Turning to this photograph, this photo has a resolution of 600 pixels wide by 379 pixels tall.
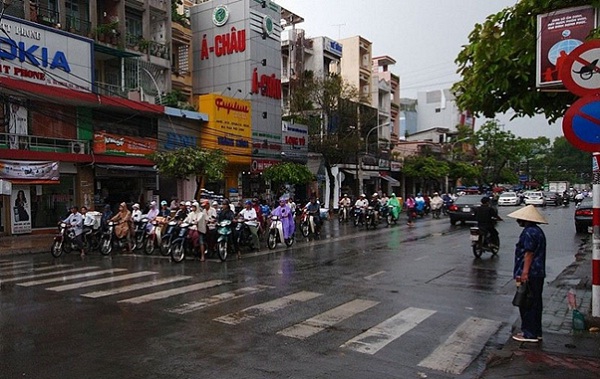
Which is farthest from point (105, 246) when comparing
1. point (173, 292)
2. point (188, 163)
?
point (173, 292)

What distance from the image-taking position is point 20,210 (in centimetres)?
2072

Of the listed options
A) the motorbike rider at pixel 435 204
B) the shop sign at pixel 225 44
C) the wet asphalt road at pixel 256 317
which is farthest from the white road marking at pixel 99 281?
the motorbike rider at pixel 435 204

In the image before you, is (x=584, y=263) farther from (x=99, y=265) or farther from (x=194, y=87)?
(x=194, y=87)

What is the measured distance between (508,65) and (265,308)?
16.7ft

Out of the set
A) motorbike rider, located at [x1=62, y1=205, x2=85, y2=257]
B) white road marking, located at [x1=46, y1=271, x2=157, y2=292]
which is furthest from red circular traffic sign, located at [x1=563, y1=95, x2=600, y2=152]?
motorbike rider, located at [x1=62, y1=205, x2=85, y2=257]

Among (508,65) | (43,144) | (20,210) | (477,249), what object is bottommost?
(477,249)

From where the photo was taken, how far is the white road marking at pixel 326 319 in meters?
6.67

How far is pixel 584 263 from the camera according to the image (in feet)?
42.9

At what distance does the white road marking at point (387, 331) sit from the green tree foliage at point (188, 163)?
14.8 meters

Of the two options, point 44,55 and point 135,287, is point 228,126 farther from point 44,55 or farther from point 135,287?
point 135,287

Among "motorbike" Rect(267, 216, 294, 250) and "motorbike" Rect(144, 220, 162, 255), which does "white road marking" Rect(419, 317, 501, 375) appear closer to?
"motorbike" Rect(267, 216, 294, 250)

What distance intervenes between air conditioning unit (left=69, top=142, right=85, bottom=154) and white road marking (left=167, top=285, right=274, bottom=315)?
15.5 metres

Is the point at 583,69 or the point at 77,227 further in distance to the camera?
the point at 77,227

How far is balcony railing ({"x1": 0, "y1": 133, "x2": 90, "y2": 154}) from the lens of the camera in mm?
20141
